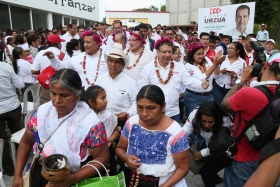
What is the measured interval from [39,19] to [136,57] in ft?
57.9

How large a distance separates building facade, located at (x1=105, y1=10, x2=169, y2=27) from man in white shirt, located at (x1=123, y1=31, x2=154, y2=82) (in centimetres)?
3220

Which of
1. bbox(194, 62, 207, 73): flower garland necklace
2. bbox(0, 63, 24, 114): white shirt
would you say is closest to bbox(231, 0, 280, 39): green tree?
bbox(194, 62, 207, 73): flower garland necklace

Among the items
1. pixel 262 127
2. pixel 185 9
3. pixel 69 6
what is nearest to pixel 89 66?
pixel 262 127

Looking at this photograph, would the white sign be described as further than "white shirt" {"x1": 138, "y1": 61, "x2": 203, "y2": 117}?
Yes

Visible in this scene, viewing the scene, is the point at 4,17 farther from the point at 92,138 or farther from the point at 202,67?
the point at 92,138

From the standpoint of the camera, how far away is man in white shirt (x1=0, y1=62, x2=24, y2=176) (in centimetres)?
349

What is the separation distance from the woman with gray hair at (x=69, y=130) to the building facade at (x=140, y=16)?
35.2 m

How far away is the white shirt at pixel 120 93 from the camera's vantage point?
10.4 feet

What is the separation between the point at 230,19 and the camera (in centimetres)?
1149

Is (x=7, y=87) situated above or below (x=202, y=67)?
below

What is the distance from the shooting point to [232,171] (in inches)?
94.2

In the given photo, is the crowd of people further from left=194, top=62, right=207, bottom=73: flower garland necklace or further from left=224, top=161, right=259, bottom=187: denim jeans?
left=194, top=62, right=207, bottom=73: flower garland necklace

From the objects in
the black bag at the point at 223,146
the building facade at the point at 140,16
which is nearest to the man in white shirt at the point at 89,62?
the black bag at the point at 223,146

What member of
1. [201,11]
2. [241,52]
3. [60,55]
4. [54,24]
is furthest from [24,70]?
[54,24]
